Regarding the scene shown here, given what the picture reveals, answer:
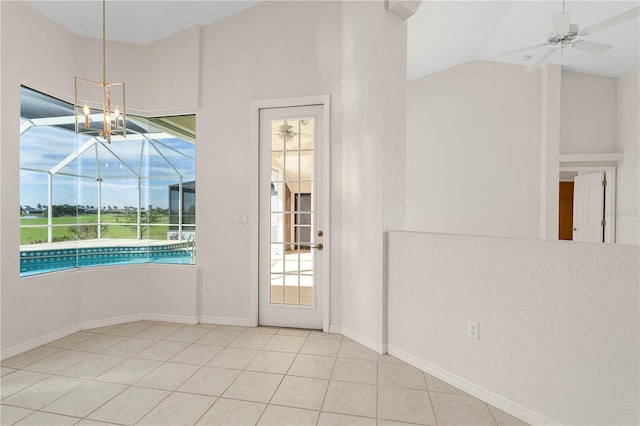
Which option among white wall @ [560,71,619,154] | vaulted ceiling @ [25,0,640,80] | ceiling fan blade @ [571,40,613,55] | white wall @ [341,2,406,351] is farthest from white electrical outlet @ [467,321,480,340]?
white wall @ [560,71,619,154]

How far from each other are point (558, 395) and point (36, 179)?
15.3ft

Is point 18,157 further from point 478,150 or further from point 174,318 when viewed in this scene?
point 478,150

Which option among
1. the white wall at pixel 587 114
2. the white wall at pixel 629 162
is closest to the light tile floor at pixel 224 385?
the white wall at pixel 629 162

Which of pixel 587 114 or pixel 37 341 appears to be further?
pixel 587 114

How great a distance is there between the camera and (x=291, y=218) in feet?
11.7

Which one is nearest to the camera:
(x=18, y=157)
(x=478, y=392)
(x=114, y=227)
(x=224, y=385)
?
(x=478, y=392)

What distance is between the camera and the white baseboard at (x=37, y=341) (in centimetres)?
279

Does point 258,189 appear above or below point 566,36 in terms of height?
below

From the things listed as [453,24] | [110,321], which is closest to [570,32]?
[453,24]

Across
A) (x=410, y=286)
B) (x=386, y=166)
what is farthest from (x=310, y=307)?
(x=386, y=166)

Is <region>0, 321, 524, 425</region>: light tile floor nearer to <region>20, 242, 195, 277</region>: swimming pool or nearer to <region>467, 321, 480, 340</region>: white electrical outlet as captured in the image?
<region>467, 321, 480, 340</region>: white electrical outlet

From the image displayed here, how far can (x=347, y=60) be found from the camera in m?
3.28

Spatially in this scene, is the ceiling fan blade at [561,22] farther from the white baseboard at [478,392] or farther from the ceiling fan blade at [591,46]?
the white baseboard at [478,392]

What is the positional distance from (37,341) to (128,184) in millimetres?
1837
